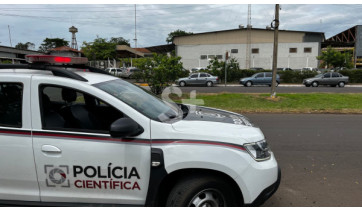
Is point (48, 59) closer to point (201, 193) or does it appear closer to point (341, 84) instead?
point (201, 193)

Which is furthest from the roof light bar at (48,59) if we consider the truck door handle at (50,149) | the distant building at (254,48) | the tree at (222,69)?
the distant building at (254,48)

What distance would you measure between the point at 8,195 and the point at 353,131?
25.8 ft

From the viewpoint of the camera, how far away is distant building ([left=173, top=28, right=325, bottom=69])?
41031 mm

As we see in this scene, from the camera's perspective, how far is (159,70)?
45.2 ft

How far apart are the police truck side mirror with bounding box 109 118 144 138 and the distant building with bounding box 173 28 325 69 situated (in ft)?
131

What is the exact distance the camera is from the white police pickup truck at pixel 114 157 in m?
2.46

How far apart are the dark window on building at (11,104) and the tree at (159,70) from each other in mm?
11259

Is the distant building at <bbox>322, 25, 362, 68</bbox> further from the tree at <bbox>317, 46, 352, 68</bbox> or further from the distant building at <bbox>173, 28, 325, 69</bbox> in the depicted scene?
the tree at <bbox>317, 46, 352, 68</bbox>

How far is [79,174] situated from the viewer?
250 cm

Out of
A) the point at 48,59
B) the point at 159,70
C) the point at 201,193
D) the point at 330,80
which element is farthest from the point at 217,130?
the point at 330,80

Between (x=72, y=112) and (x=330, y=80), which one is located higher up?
(x=72, y=112)

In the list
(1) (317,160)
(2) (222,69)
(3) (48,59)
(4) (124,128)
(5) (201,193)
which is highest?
(2) (222,69)

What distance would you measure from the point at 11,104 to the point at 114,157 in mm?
1193

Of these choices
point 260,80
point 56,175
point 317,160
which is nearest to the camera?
point 56,175
